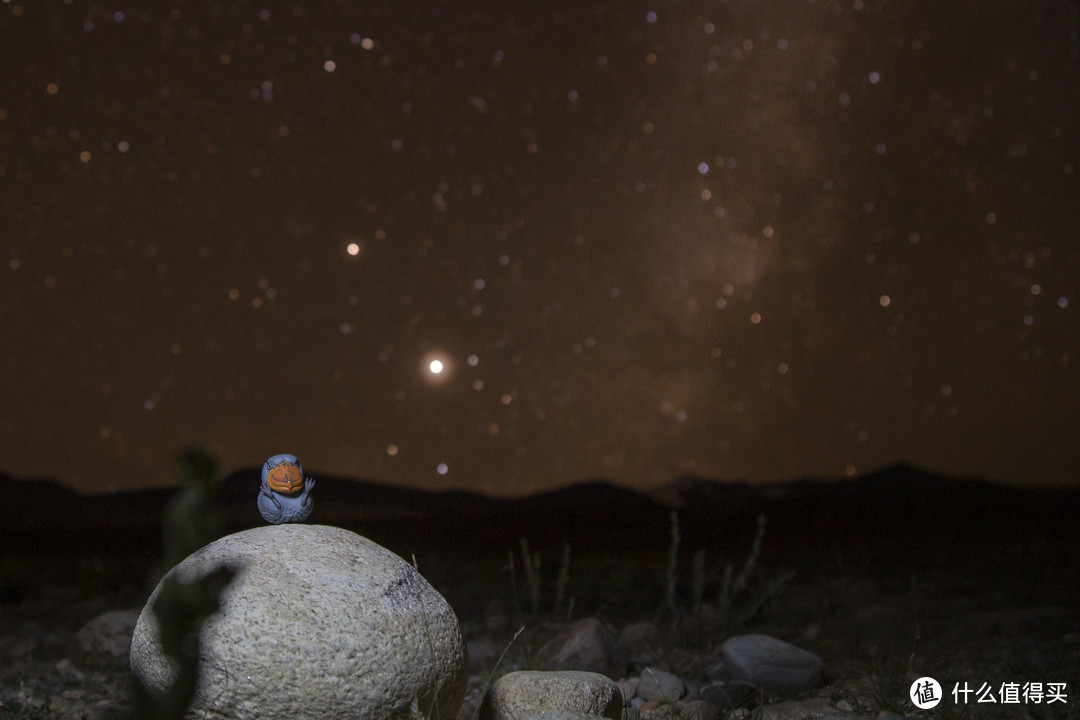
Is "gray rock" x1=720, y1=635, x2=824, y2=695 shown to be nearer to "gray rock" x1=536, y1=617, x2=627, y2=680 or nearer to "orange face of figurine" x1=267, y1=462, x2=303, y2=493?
"gray rock" x1=536, y1=617, x2=627, y2=680

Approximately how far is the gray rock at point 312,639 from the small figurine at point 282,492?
308 millimetres

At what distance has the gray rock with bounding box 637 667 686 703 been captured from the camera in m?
6.00

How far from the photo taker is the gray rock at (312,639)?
393cm

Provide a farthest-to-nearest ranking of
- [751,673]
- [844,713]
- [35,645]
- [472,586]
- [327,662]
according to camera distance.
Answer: [472,586] → [35,645] → [751,673] → [844,713] → [327,662]

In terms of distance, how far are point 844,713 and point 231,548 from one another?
3.96m

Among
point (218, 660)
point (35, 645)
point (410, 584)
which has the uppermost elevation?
point (410, 584)

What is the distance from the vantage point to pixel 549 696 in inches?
179

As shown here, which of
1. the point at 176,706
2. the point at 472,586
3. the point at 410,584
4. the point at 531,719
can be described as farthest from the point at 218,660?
the point at 472,586

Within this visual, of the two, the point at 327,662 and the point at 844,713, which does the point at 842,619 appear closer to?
the point at 844,713

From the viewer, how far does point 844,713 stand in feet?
17.7

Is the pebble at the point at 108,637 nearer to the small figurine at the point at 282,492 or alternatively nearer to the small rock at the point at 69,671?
the small rock at the point at 69,671
